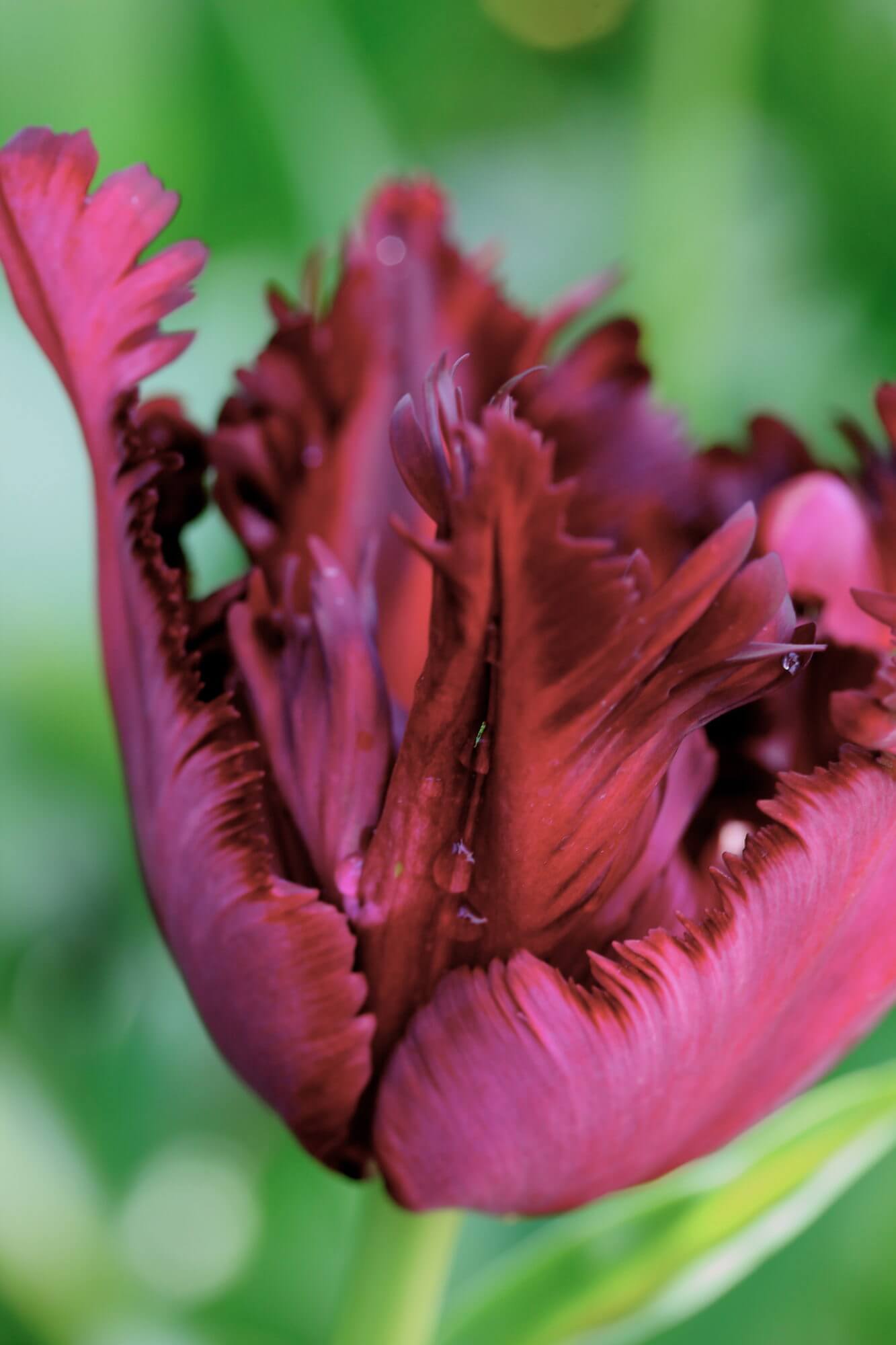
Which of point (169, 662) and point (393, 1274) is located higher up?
point (169, 662)

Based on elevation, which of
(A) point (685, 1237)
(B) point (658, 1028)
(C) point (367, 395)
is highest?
(C) point (367, 395)

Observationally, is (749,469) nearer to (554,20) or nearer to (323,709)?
(323,709)

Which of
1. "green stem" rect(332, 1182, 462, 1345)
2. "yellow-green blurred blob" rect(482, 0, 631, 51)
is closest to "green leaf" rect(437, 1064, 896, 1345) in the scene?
"green stem" rect(332, 1182, 462, 1345)

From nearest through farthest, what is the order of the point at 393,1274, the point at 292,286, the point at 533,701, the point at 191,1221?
the point at 533,701 < the point at 393,1274 < the point at 191,1221 < the point at 292,286

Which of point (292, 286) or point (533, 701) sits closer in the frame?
point (533, 701)

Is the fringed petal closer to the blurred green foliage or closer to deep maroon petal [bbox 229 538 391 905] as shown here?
deep maroon petal [bbox 229 538 391 905]

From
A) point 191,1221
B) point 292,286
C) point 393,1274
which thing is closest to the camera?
point 393,1274

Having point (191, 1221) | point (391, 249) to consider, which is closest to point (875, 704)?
point (391, 249)
